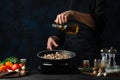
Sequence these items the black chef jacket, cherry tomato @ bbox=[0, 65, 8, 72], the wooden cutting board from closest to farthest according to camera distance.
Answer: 1. the wooden cutting board
2. cherry tomato @ bbox=[0, 65, 8, 72]
3. the black chef jacket

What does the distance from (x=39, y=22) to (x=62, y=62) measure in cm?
182

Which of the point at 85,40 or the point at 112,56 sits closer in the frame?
the point at 112,56

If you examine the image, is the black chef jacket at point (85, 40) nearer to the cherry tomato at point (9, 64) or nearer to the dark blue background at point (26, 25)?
the cherry tomato at point (9, 64)

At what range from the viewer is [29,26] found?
4.39 meters

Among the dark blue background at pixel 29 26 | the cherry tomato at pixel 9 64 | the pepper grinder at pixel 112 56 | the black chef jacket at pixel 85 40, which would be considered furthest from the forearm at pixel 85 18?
the dark blue background at pixel 29 26

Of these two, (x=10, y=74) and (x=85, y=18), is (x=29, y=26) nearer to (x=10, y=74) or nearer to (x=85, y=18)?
(x=85, y=18)

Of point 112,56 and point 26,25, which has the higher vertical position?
point 26,25

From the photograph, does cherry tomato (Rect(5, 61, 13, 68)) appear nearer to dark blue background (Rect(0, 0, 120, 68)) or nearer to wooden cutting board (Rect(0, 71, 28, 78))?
wooden cutting board (Rect(0, 71, 28, 78))

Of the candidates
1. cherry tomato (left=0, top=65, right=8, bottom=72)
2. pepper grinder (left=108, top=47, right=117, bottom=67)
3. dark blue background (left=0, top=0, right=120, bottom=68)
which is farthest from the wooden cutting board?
dark blue background (left=0, top=0, right=120, bottom=68)

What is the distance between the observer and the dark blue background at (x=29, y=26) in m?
4.32

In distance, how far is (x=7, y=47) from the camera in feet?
14.7

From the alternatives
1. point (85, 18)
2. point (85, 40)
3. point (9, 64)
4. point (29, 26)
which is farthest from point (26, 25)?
point (9, 64)

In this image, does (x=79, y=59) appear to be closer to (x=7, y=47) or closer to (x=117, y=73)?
(x=117, y=73)

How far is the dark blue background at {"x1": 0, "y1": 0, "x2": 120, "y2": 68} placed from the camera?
4.32 m
